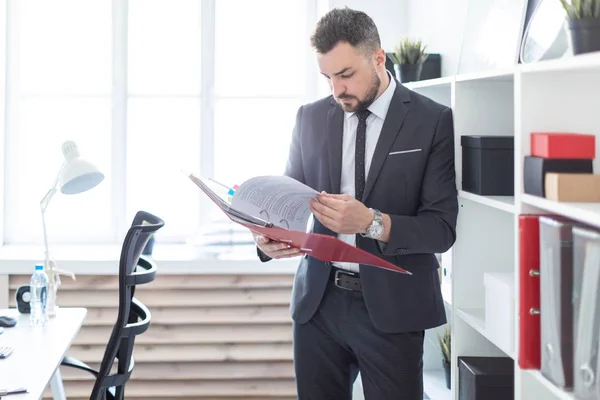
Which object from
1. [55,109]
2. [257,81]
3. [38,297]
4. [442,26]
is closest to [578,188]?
[442,26]

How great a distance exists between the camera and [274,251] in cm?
201

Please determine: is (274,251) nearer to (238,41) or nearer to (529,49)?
(529,49)

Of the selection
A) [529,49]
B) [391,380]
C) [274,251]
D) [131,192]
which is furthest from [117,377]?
[131,192]

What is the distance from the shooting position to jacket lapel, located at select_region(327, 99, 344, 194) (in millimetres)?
2137

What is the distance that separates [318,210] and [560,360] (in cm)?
70

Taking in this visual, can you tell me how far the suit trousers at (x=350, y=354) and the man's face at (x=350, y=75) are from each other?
1.75 feet

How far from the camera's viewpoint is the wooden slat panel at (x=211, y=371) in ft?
12.1

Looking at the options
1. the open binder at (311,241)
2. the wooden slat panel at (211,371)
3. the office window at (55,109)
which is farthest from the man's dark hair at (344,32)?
the office window at (55,109)

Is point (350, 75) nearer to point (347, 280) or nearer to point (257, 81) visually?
point (347, 280)

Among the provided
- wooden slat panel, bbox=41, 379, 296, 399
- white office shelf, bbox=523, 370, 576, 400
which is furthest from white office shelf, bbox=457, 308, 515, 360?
wooden slat panel, bbox=41, 379, 296, 399

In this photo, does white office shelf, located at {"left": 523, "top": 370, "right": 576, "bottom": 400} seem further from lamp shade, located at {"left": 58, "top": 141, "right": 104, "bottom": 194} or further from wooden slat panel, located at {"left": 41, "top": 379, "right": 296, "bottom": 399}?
wooden slat panel, located at {"left": 41, "top": 379, "right": 296, "bottom": 399}

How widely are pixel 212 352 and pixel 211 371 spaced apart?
10 cm

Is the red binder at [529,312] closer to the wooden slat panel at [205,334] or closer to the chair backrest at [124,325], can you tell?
the chair backrest at [124,325]

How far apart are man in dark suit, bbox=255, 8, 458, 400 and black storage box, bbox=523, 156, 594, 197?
44 centimetres
